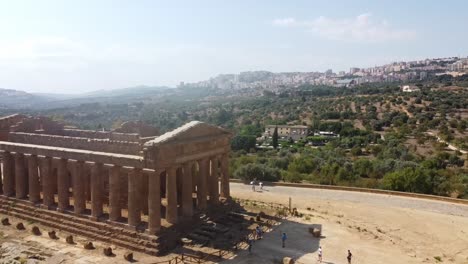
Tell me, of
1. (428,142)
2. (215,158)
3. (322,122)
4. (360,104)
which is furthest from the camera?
(360,104)

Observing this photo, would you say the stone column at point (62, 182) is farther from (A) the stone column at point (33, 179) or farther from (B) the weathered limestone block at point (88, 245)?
(B) the weathered limestone block at point (88, 245)

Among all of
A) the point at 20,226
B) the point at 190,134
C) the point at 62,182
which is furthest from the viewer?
the point at 62,182

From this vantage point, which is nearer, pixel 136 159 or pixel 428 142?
pixel 136 159

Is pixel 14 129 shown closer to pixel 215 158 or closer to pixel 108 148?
pixel 108 148

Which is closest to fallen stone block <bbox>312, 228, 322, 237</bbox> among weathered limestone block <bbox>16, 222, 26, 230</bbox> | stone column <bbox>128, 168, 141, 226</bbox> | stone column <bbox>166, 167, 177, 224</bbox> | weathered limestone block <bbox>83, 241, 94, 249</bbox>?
stone column <bbox>166, 167, 177, 224</bbox>

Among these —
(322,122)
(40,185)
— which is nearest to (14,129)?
(40,185)

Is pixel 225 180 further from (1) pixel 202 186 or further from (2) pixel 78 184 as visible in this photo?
(2) pixel 78 184

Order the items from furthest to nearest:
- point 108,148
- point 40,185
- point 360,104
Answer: point 360,104 → point 40,185 → point 108,148

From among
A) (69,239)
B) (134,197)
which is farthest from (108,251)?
(69,239)
